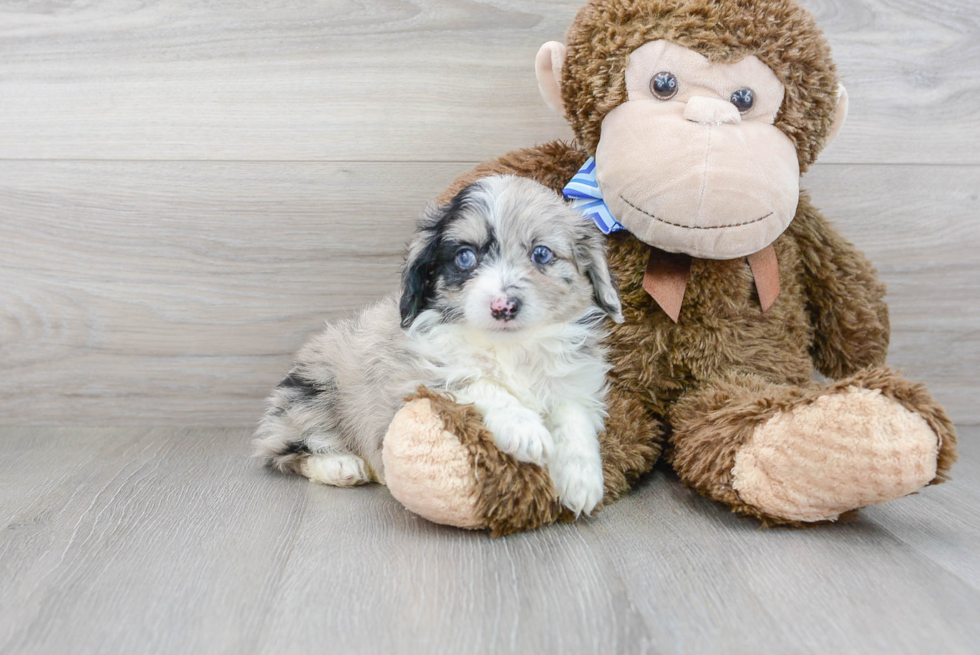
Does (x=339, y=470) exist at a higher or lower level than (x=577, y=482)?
lower

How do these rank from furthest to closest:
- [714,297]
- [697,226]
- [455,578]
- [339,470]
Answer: [339,470] < [714,297] < [697,226] < [455,578]

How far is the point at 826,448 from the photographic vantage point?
140cm

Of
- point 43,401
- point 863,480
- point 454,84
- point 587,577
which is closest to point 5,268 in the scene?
point 43,401

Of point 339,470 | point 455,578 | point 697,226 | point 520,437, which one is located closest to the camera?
point 455,578

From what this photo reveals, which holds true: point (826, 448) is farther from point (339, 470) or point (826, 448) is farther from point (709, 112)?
point (339, 470)

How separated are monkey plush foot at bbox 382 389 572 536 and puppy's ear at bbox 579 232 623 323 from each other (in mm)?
357

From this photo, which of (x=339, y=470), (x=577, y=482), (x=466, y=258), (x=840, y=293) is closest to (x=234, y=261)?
(x=339, y=470)

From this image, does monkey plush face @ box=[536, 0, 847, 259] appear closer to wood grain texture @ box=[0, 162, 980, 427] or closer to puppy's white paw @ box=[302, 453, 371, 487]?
wood grain texture @ box=[0, 162, 980, 427]

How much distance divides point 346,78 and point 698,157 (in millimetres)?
1082

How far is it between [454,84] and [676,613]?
1.52 meters

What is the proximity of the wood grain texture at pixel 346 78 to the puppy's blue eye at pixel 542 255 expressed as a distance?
0.75 meters

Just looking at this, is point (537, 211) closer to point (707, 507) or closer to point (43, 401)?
point (707, 507)

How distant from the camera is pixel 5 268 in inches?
88.8

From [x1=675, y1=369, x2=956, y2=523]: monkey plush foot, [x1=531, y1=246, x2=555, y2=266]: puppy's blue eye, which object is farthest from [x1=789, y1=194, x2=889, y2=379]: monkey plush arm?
[x1=531, y1=246, x2=555, y2=266]: puppy's blue eye
